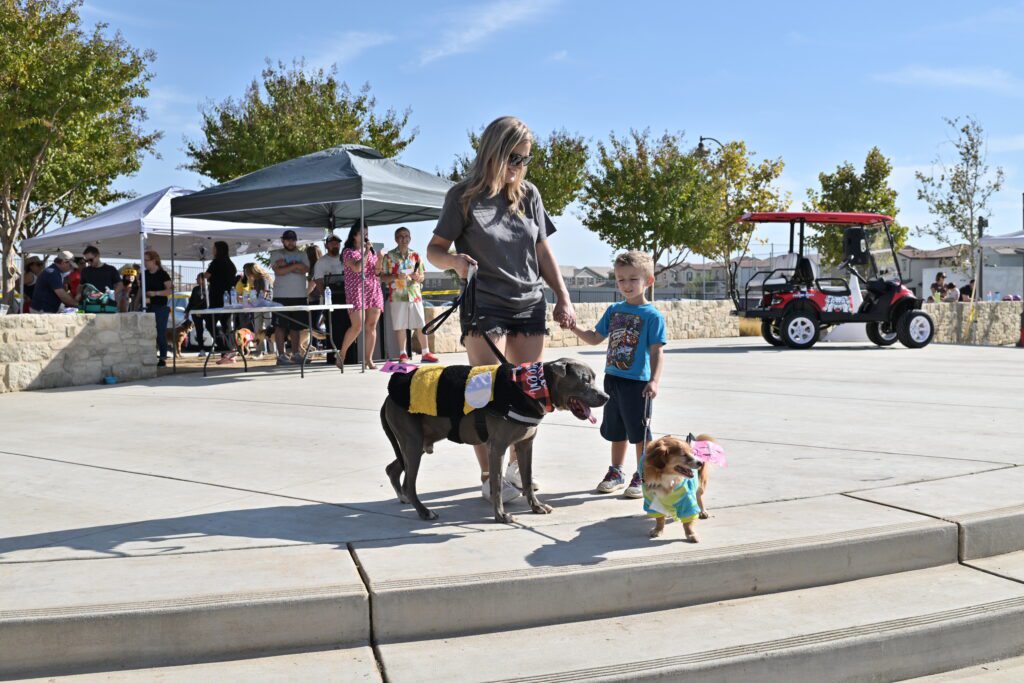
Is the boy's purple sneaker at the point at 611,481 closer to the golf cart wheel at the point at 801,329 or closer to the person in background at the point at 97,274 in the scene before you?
the person in background at the point at 97,274

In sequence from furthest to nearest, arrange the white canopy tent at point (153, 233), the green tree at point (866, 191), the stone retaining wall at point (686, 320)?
the green tree at point (866, 191)
the stone retaining wall at point (686, 320)
the white canopy tent at point (153, 233)

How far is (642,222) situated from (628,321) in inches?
1330

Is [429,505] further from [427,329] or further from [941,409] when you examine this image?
[941,409]

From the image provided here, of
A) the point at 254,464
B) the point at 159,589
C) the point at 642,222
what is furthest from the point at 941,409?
the point at 642,222

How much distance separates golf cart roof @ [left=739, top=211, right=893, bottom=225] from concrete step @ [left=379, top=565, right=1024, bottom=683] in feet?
40.3

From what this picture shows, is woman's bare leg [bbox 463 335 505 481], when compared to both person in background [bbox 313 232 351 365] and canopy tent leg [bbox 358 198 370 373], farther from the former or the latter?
person in background [bbox 313 232 351 365]

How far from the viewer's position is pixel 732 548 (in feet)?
12.0

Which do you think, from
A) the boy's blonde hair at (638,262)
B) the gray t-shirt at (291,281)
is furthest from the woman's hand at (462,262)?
the gray t-shirt at (291,281)

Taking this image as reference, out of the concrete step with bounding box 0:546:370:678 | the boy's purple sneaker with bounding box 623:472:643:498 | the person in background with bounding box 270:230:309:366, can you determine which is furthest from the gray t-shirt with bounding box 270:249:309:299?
the concrete step with bounding box 0:546:370:678

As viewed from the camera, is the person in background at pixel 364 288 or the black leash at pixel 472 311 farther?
the person in background at pixel 364 288

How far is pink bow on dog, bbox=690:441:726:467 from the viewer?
12.6 ft

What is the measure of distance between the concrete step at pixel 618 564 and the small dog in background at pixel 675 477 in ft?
0.39

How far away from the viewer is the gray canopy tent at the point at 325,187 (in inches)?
440

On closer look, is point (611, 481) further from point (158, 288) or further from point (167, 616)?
point (158, 288)
